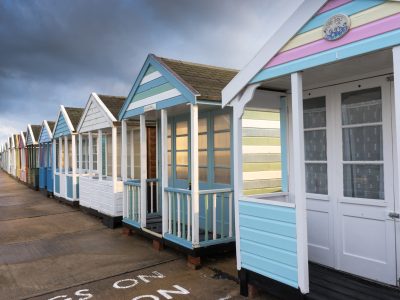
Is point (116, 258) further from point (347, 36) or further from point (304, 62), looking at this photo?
point (347, 36)

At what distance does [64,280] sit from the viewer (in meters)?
5.14

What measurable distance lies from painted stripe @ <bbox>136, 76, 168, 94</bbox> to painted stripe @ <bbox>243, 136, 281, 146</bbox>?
1.91 meters

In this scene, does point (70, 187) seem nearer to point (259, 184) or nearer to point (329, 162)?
point (259, 184)

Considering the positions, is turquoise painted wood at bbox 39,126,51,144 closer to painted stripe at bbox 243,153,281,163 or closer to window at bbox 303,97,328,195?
painted stripe at bbox 243,153,281,163

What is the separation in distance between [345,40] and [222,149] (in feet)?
11.4

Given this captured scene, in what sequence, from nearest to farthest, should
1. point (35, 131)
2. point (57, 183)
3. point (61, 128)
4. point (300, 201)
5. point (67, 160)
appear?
point (300, 201)
point (67, 160)
point (61, 128)
point (57, 183)
point (35, 131)

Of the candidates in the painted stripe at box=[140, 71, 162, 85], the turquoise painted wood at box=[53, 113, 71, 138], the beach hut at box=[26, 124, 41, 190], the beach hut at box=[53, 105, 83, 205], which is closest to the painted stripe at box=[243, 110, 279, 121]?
the painted stripe at box=[140, 71, 162, 85]

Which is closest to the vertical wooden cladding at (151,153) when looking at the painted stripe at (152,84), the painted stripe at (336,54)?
the painted stripe at (152,84)

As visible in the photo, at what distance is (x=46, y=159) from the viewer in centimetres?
→ 1691

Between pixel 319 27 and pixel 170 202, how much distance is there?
385cm

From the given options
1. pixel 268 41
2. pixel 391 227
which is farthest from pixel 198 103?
pixel 391 227

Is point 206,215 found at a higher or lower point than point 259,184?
lower

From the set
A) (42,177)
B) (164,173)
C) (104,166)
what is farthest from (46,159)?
(164,173)

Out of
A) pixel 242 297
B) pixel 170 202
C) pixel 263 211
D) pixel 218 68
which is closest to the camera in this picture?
pixel 263 211
